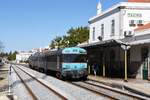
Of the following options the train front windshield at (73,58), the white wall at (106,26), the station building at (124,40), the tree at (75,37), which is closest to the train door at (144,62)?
the station building at (124,40)

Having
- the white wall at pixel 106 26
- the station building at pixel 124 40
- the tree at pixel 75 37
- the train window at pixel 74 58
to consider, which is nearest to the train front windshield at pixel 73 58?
the train window at pixel 74 58

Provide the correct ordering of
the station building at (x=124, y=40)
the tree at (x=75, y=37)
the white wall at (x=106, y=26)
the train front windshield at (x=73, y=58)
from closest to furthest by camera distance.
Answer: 1. the station building at (x=124, y=40)
2. the train front windshield at (x=73, y=58)
3. the white wall at (x=106, y=26)
4. the tree at (x=75, y=37)

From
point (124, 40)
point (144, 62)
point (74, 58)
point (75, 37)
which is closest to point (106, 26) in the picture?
point (124, 40)

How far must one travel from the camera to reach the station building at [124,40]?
107ft

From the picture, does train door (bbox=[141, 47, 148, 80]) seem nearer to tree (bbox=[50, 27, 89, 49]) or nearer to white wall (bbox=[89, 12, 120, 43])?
white wall (bbox=[89, 12, 120, 43])

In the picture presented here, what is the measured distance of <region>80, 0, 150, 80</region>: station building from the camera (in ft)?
107

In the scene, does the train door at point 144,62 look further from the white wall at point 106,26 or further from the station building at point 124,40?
the white wall at point 106,26

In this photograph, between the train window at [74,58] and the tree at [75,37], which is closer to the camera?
the train window at [74,58]

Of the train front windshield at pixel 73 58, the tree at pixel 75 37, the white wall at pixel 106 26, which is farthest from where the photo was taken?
the tree at pixel 75 37

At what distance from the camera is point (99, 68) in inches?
1825

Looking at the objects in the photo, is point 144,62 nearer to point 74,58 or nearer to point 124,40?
point 124,40

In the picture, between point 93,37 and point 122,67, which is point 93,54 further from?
point 122,67

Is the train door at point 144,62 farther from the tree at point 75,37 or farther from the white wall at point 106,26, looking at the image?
the tree at point 75,37

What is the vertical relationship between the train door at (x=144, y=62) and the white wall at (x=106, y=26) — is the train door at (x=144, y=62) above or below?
below
